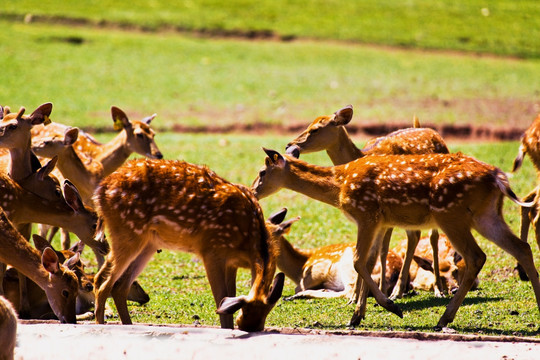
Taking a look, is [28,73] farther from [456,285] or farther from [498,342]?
Result: [498,342]

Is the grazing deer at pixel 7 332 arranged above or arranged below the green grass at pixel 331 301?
above

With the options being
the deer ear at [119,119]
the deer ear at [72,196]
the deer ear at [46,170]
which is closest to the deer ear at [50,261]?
the deer ear at [72,196]

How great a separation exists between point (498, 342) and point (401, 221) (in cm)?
226

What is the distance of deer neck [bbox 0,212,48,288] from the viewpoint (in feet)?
26.1

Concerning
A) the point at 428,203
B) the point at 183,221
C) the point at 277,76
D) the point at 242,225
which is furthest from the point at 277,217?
the point at 277,76

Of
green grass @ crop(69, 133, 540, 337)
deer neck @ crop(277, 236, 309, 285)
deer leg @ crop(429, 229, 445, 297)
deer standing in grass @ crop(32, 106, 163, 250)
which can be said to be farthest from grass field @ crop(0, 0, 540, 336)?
deer standing in grass @ crop(32, 106, 163, 250)

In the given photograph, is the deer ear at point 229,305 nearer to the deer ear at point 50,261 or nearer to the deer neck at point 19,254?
the deer ear at point 50,261

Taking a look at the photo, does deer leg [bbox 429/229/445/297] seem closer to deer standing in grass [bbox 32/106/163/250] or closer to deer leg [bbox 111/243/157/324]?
deer leg [bbox 111/243/157/324]

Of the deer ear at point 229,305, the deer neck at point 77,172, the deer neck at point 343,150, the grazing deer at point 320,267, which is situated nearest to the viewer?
the deer ear at point 229,305

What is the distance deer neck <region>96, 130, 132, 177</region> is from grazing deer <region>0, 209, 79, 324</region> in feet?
16.8

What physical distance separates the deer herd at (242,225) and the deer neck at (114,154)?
2.50 m

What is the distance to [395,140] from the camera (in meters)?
11.3

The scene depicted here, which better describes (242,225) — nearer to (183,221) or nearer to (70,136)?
(183,221)

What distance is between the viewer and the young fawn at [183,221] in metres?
7.93
